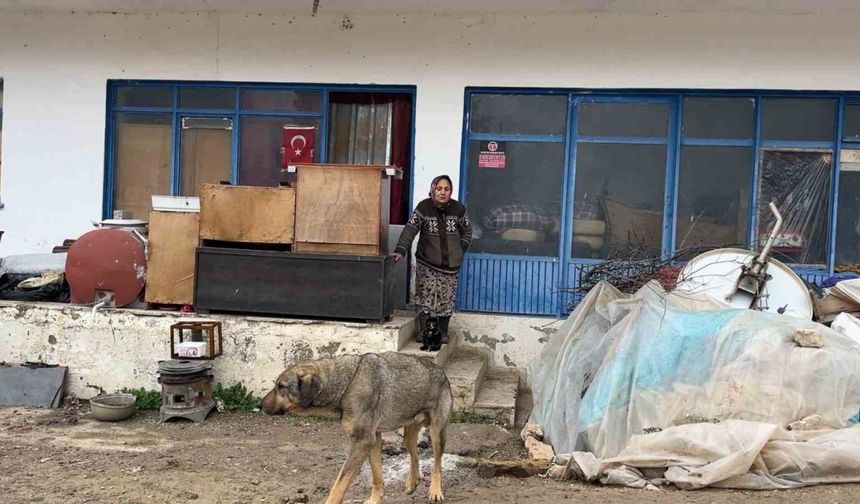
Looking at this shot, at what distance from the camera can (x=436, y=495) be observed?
16.4 feet

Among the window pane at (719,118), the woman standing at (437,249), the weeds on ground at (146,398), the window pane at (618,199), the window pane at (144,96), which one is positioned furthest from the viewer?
the window pane at (144,96)

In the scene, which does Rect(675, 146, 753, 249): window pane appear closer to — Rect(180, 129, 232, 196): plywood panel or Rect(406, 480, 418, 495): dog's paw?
Rect(406, 480, 418, 495): dog's paw

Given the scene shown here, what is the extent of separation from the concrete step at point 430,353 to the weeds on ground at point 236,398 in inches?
57.9

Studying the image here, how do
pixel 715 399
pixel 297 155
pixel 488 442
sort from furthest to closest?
pixel 297 155
pixel 488 442
pixel 715 399

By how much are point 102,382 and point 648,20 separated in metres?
6.56

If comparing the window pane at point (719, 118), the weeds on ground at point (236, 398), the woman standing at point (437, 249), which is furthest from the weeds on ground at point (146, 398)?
the window pane at point (719, 118)

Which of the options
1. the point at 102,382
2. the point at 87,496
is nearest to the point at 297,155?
the point at 102,382

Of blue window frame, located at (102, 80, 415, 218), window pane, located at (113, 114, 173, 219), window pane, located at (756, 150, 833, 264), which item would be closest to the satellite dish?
window pane, located at (756, 150, 833, 264)

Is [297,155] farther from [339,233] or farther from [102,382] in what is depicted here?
[102,382]

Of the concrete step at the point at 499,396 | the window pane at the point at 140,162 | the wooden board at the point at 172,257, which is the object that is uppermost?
the window pane at the point at 140,162

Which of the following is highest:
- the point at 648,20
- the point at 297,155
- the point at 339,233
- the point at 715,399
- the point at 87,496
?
the point at 648,20

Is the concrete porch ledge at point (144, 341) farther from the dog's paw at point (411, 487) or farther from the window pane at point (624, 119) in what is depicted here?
the window pane at point (624, 119)

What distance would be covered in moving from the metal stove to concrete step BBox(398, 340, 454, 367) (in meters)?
1.82

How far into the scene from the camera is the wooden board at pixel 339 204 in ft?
23.6
